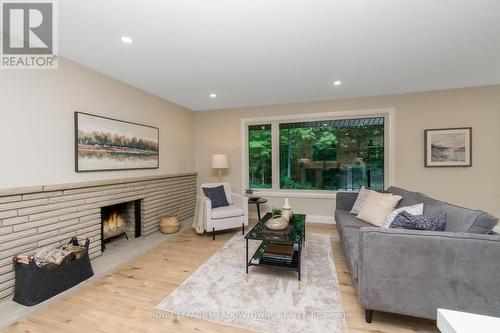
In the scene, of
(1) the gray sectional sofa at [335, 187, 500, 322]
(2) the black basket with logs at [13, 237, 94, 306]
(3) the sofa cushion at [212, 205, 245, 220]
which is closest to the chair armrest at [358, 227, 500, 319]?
(1) the gray sectional sofa at [335, 187, 500, 322]

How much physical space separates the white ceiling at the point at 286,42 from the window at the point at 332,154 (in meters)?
0.97

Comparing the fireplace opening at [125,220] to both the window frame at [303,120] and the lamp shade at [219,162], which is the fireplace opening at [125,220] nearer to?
the lamp shade at [219,162]

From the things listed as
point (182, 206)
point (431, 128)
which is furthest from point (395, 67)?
point (182, 206)

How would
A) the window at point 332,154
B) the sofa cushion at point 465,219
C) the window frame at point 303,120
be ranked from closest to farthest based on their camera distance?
the sofa cushion at point 465,219
the window frame at point 303,120
the window at point 332,154

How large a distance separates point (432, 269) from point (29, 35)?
381cm

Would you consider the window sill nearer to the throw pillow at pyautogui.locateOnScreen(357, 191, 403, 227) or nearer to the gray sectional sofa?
the throw pillow at pyautogui.locateOnScreen(357, 191, 403, 227)

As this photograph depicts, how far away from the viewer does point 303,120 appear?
4512 millimetres

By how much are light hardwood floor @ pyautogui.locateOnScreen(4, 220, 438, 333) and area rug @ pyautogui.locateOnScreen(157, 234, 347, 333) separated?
0.30 ft

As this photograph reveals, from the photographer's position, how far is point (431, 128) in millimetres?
3766

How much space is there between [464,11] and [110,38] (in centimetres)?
302

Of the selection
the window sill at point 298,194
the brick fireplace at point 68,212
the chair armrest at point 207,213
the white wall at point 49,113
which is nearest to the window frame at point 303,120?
the window sill at point 298,194

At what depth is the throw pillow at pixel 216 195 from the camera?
12.2ft

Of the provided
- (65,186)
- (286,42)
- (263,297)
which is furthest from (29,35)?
(263,297)

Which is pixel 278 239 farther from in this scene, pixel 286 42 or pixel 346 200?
pixel 286 42
